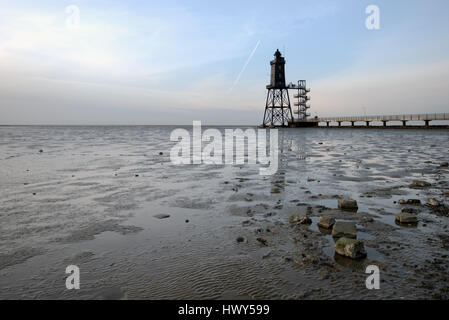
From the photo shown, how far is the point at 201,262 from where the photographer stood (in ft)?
17.1

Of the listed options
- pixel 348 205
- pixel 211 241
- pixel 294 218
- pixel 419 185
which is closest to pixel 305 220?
pixel 294 218

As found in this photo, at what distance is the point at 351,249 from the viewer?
535 centimetres

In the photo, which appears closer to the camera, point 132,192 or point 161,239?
point 161,239

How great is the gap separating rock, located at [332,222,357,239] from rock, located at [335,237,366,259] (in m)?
0.73

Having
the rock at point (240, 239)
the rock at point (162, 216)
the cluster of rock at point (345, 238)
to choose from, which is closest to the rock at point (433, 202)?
the cluster of rock at point (345, 238)

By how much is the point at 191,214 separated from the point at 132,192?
3.88 m

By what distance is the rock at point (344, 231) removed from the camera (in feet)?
20.4

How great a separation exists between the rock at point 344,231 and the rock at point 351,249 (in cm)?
73

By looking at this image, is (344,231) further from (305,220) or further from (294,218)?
(294,218)

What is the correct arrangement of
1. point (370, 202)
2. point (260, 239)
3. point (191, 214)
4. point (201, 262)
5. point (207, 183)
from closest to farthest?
1. point (201, 262)
2. point (260, 239)
3. point (191, 214)
4. point (370, 202)
5. point (207, 183)

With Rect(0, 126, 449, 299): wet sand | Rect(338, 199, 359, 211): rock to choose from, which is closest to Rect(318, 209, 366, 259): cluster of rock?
Rect(0, 126, 449, 299): wet sand

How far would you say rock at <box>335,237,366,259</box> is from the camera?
533cm
